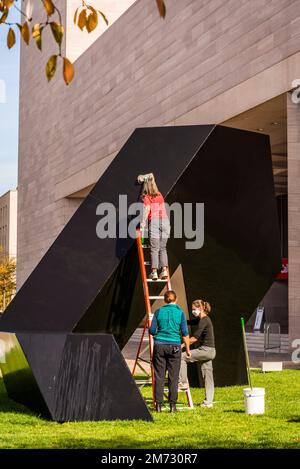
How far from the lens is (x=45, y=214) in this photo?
45.3m

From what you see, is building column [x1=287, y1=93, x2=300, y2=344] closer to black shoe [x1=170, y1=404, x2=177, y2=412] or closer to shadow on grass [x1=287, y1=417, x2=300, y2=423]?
shadow on grass [x1=287, y1=417, x2=300, y2=423]

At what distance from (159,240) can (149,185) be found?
76cm

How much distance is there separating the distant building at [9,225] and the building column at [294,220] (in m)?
75.0

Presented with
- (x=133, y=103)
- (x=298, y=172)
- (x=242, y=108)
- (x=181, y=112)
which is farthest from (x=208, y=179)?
(x=133, y=103)

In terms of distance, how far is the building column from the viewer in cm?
2070

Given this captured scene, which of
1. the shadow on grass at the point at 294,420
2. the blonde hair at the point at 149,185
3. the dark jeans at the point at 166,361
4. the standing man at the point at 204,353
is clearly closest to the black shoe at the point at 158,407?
the dark jeans at the point at 166,361

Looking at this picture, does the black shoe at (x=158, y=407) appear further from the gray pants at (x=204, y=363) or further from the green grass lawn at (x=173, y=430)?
the gray pants at (x=204, y=363)

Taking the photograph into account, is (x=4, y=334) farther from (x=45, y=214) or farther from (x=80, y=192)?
(x=45, y=214)

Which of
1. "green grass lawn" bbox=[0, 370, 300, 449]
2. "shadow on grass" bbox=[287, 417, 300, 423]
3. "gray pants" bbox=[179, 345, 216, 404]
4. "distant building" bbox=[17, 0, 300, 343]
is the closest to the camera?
"green grass lawn" bbox=[0, 370, 300, 449]

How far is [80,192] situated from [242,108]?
18.2 metres

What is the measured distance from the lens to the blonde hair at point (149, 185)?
9891mm

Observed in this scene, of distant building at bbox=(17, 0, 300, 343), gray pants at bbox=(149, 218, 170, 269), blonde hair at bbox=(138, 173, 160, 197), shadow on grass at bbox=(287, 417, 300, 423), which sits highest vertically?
distant building at bbox=(17, 0, 300, 343)

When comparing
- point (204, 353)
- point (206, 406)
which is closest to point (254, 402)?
point (206, 406)

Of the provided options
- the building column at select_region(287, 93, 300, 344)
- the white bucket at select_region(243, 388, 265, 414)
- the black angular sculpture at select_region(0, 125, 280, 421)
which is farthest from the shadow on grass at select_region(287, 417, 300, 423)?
the building column at select_region(287, 93, 300, 344)
